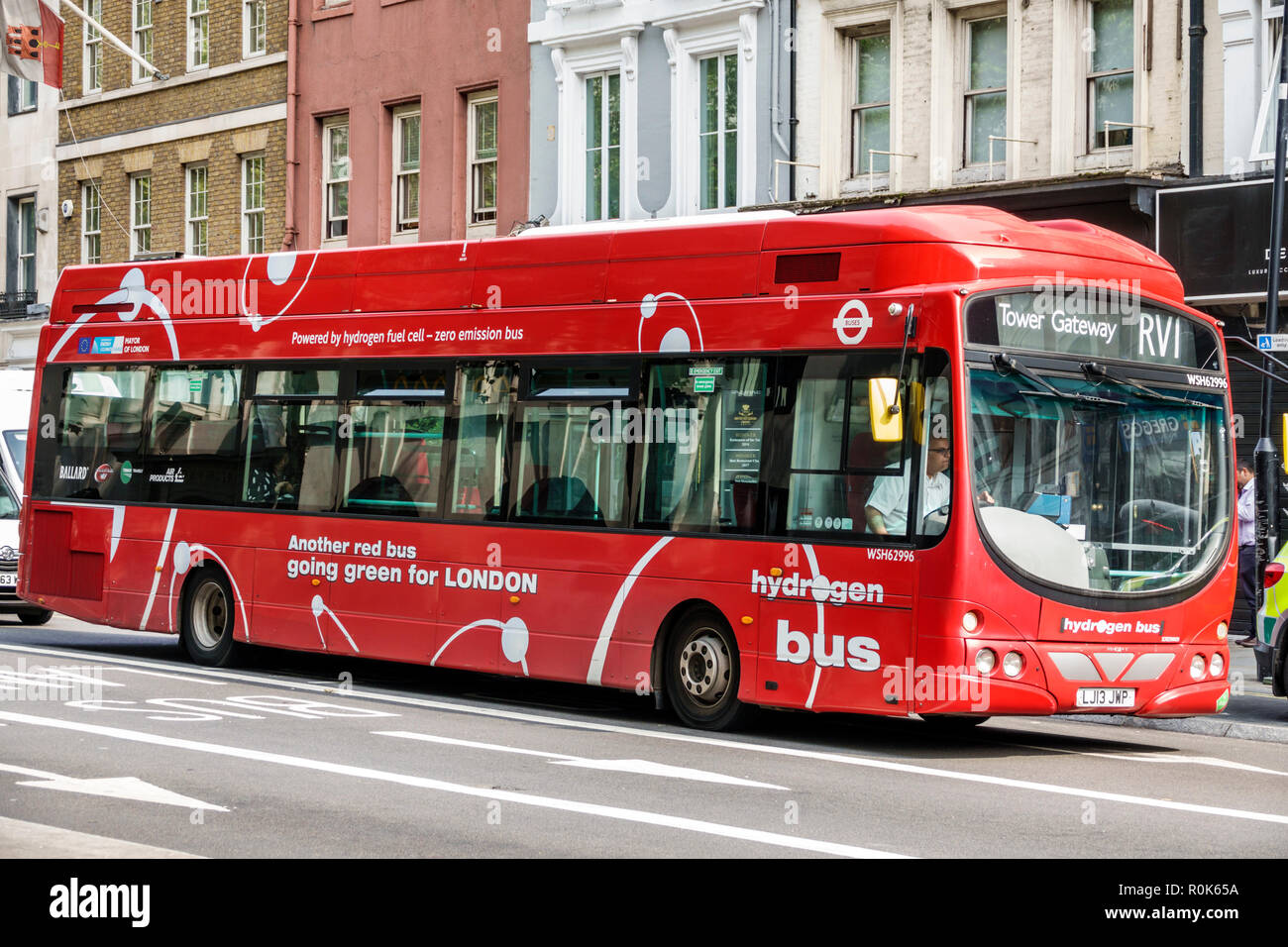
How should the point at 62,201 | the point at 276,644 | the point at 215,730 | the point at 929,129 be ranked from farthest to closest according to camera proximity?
the point at 62,201 → the point at 929,129 → the point at 276,644 → the point at 215,730

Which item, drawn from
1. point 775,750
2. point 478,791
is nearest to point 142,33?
point 775,750

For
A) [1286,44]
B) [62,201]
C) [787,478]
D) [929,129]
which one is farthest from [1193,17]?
[62,201]

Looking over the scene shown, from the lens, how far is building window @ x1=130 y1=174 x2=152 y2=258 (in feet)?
119

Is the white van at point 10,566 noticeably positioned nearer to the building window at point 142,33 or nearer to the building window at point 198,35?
the building window at point 198,35

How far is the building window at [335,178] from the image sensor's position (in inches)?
1256

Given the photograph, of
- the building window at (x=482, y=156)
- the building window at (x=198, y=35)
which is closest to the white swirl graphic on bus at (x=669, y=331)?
the building window at (x=482, y=156)

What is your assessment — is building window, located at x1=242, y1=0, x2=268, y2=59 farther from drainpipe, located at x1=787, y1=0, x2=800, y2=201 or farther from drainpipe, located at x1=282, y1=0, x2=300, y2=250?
drainpipe, located at x1=787, y1=0, x2=800, y2=201

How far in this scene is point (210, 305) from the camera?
56.7ft

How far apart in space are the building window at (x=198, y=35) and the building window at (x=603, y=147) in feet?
32.3

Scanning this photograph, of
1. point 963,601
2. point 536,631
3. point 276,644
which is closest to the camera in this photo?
point 963,601

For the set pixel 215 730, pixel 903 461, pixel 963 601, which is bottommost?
pixel 215 730

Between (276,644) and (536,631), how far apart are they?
3245 millimetres

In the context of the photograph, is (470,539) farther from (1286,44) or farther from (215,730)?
(1286,44)

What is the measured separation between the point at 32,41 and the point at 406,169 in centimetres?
763
